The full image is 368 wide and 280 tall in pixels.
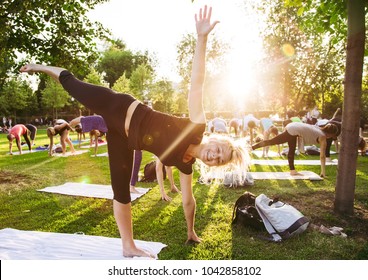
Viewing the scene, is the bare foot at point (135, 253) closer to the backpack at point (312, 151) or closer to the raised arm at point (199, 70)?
the raised arm at point (199, 70)

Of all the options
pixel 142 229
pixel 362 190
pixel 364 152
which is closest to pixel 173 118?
pixel 142 229

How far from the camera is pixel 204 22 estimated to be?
310cm

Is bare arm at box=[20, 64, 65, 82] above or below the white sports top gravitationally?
above

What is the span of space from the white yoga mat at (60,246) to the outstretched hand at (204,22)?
2615 mm

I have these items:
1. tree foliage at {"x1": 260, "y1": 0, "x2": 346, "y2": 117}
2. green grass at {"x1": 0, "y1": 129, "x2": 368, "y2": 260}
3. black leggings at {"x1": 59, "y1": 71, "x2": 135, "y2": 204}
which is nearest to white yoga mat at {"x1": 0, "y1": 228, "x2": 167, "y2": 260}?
green grass at {"x1": 0, "y1": 129, "x2": 368, "y2": 260}

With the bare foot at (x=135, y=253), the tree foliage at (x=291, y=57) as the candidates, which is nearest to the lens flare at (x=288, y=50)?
the tree foliage at (x=291, y=57)

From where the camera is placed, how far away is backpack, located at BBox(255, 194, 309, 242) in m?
4.18

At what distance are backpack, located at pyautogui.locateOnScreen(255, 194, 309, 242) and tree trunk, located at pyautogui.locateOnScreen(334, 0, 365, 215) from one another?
1.19 metres

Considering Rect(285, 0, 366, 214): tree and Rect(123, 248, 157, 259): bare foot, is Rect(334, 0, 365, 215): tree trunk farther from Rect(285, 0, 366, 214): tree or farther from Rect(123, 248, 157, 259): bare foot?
Rect(123, 248, 157, 259): bare foot

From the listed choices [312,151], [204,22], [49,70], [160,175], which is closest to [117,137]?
[204,22]

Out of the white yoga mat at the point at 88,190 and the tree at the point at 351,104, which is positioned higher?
the tree at the point at 351,104

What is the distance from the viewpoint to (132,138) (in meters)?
3.26

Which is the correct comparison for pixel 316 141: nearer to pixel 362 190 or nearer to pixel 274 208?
pixel 362 190

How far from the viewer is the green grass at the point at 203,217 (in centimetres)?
383
